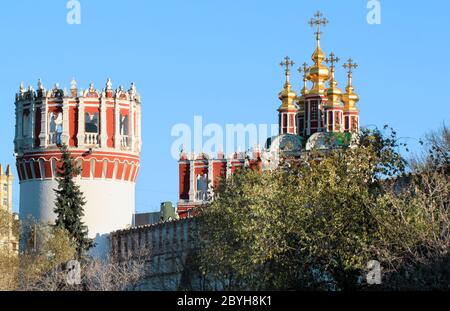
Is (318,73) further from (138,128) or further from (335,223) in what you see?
(335,223)

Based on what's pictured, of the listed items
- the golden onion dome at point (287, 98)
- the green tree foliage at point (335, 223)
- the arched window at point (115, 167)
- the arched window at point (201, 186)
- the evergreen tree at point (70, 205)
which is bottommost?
the green tree foliage at point (335, 223)

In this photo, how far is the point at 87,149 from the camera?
7919 cm

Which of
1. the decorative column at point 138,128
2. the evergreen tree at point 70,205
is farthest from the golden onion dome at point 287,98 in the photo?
the evergreen tree at point 70,205

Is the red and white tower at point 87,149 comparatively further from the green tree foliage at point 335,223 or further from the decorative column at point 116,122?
the green tree foliage at point 335,223

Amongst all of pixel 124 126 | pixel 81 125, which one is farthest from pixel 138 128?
pixel 81 125

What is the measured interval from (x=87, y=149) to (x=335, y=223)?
33212mm

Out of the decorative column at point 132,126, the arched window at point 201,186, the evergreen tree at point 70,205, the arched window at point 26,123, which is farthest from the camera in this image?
the arched window at point 201,186

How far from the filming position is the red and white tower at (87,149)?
78.8 metres

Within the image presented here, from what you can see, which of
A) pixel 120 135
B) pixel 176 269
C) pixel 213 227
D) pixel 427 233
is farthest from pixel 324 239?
pixel 120 135

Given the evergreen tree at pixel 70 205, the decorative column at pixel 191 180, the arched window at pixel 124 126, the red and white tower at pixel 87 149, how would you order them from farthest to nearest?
the decorative column at pixel 191 180 → the arched window at pixel 124 126 → the red and white tower at pixel 87 149 → the evergreen tree at pixel 70 205

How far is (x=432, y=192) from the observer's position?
4625 cm

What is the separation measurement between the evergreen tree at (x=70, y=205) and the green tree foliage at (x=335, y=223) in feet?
74.4
